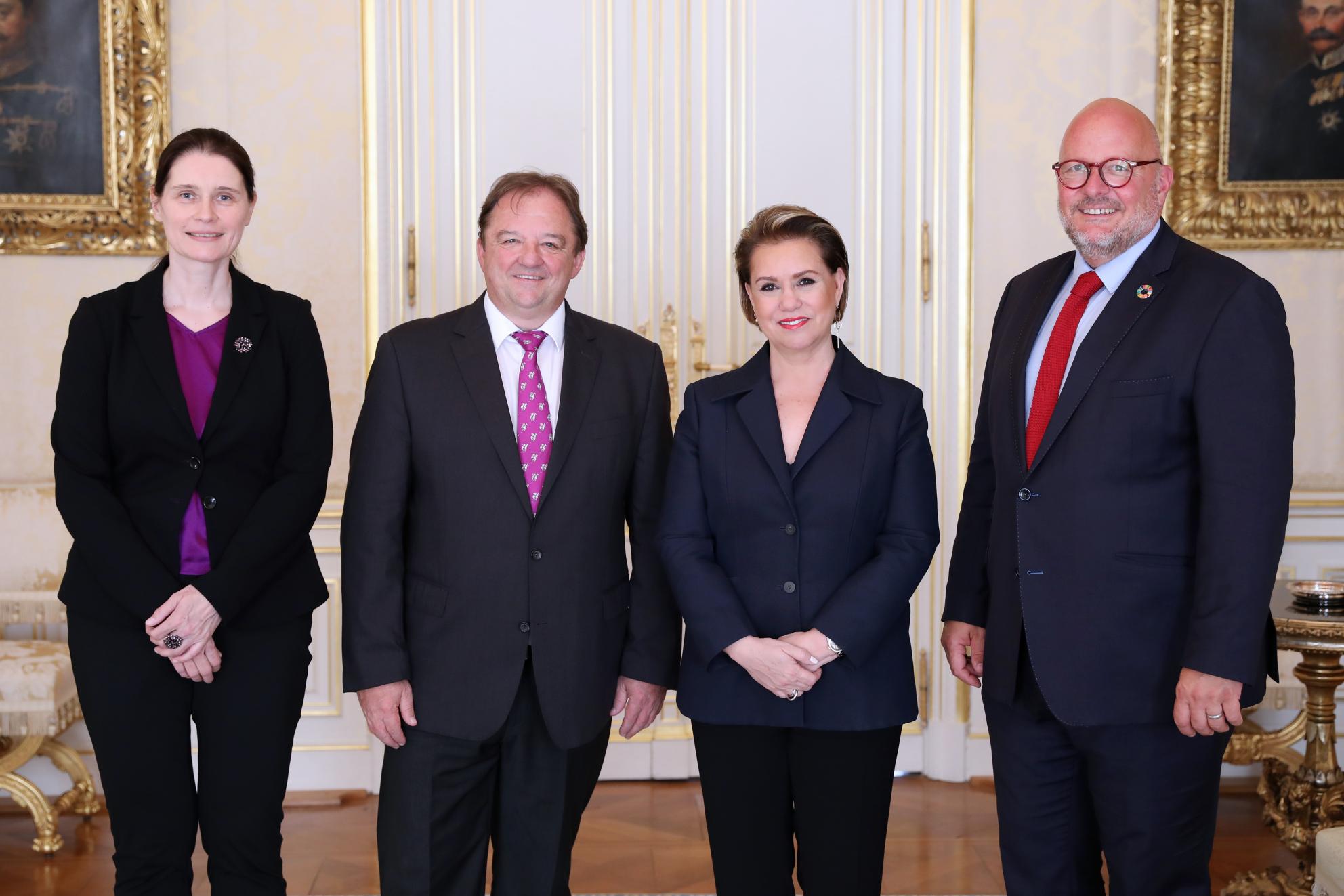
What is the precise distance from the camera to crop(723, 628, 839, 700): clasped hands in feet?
7.02

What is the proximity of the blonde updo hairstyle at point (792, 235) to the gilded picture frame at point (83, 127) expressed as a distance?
2521 millimetres

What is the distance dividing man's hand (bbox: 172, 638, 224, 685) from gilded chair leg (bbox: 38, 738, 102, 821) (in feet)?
6.57

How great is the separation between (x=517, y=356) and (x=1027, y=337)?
3.19ft

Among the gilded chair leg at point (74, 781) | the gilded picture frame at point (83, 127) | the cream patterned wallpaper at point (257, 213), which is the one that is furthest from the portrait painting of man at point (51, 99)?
the gilded chair leg at point (74, 781)

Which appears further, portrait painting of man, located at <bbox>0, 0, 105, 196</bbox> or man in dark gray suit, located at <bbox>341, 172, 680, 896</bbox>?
portrait painting of man, located at <bbox>0, 0, 105, 196</bbox>

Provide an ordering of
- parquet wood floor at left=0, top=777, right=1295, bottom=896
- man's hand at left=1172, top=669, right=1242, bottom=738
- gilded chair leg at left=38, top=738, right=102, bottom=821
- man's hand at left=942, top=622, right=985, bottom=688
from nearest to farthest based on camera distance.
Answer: man's hand at left=1172, top=669, right=1242, bottom=738 < man's hand at left=942, top=622, right=985, bottom=688 < parquet wood floor at left=0, top=777, right=1295, bottom=896 < gilded chair leg at left=38, top=738, right=102, bottom=821

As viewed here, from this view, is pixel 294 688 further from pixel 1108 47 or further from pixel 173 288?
pixel 1108 47

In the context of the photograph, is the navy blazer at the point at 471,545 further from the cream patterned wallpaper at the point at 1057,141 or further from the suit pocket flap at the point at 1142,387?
the cream patterned wallpaper at the point at 1057,141

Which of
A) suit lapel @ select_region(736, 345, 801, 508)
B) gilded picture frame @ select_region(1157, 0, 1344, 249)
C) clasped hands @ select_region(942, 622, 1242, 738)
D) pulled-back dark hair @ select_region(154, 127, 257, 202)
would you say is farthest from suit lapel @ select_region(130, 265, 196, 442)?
gilded picture frame @ select_region(1157, 0, 1344, 249)

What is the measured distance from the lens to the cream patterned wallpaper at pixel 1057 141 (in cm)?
420

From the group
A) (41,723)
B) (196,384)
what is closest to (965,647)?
(196,384)

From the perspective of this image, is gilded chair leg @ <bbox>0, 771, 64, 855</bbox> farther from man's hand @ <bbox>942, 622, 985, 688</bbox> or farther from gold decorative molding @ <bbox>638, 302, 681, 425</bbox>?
man's hand @ <bbox>942, 622, 985, 688</bbox>

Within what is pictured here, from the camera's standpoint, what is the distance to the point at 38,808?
3.56 metres

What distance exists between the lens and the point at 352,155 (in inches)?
162
